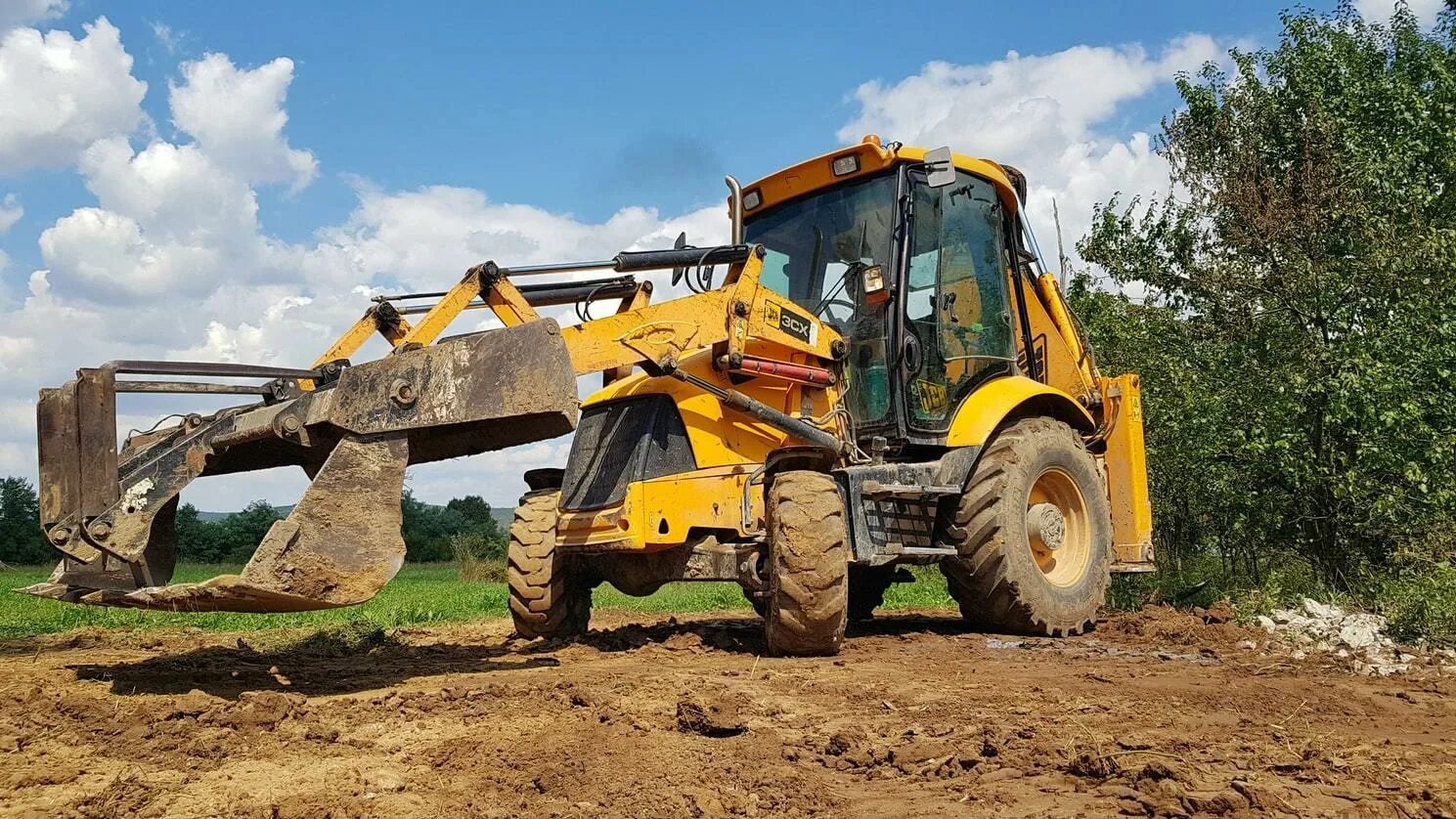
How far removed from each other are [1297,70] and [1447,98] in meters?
1.80

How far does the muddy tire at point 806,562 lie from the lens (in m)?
6.43

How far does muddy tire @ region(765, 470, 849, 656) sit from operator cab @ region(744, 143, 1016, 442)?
1.38m

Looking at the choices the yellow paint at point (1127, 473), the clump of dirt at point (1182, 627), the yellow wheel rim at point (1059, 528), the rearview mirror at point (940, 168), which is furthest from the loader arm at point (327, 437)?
the yellow paint at point (1127, 473)

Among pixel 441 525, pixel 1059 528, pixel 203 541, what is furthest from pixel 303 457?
pixel 441 525

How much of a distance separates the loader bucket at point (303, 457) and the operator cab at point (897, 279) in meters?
2.68

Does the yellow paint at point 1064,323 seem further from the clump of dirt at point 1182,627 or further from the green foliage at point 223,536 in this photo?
the green foliage at point 223,536

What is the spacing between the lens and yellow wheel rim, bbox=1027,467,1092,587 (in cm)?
838

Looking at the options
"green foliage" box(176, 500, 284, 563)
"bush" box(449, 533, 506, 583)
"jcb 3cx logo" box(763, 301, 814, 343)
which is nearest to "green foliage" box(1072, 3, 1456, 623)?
"jcb 3cx logo" box(763, 301, 814, 343)

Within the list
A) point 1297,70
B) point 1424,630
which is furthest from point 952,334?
point 1297,70

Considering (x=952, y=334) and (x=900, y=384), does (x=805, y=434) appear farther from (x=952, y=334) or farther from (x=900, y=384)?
(x=952, y=334)

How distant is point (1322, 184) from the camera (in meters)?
10.9

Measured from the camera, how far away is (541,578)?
25.0ft

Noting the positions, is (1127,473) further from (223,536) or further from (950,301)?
(223,536)

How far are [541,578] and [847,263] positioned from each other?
302cm
